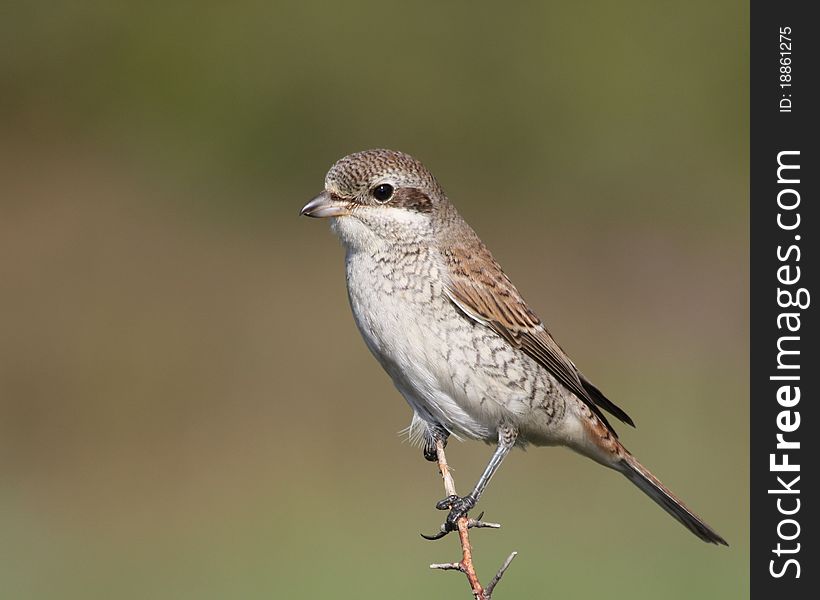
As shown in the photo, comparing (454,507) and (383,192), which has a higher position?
(383,192)

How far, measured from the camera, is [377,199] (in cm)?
420

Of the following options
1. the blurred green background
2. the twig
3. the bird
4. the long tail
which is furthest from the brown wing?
the blurred green background

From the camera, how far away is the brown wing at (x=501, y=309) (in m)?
4.29

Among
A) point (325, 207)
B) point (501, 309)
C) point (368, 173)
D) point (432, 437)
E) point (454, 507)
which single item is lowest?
point (454, 507)

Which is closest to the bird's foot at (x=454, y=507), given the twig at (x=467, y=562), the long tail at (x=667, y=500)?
the twig at (x=467, y=562)

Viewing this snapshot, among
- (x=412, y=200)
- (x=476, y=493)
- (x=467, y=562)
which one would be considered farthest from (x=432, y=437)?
(x=467, y=562)

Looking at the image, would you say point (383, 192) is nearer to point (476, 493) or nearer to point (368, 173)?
point (368, 173)

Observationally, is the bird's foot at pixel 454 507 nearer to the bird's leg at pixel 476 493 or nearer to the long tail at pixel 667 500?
the bird's leg at pixel 476 493

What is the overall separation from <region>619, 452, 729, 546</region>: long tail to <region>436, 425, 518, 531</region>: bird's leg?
0.68 meters

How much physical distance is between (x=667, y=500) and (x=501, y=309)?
1.11 m

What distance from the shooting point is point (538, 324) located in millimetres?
4578

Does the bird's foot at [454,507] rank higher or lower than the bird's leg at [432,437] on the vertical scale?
lower
